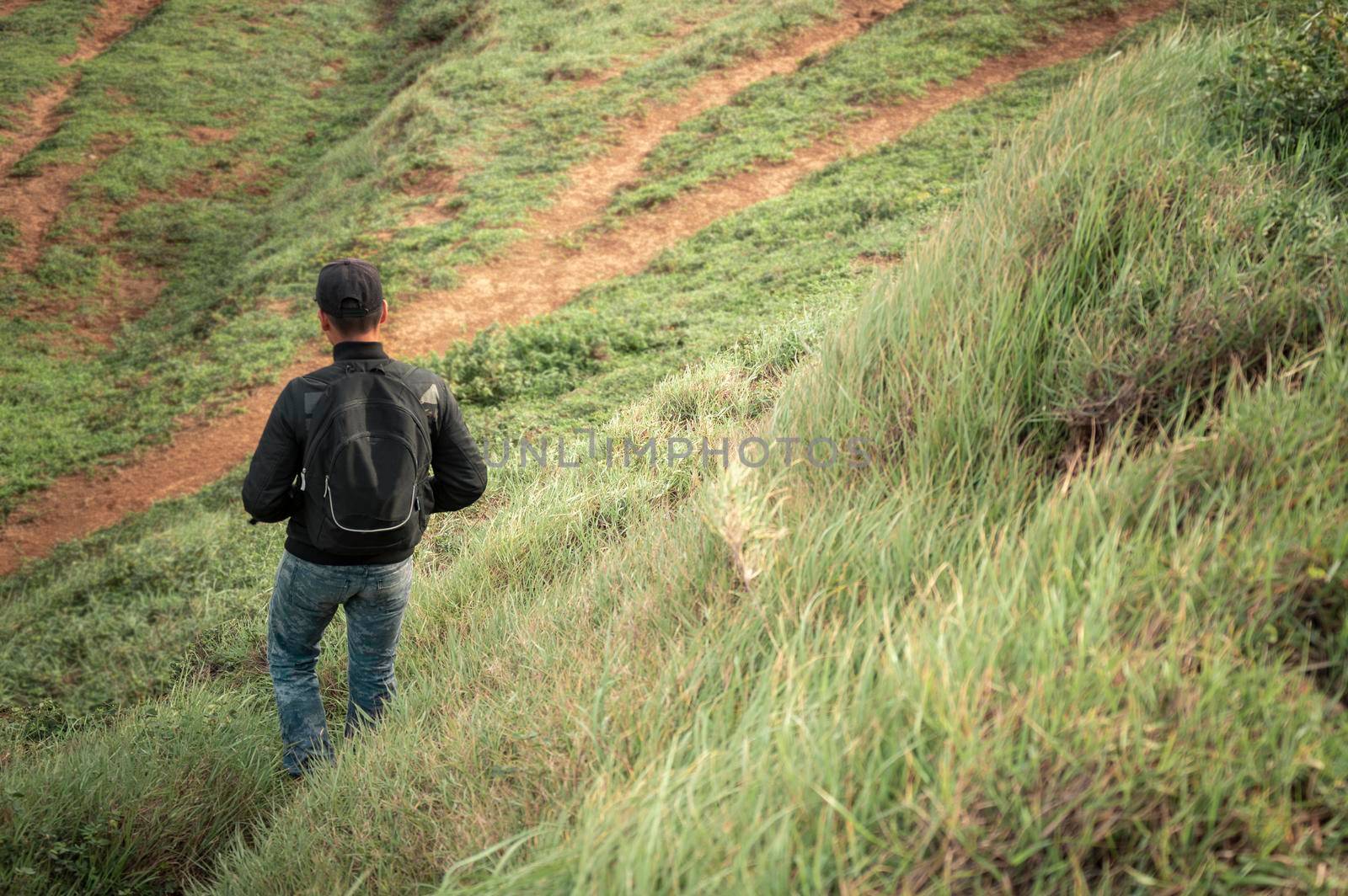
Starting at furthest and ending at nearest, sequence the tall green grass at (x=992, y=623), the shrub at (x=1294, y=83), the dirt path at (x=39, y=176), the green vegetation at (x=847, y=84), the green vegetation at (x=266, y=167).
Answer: the dirt path at (x=39, y=176) < the green vegetation at (x=847, y=84) < the green vegetation at (x=266, y=167) < the shrub at (x=1294, y=83) < the tall green grass at (x=992, y=623)

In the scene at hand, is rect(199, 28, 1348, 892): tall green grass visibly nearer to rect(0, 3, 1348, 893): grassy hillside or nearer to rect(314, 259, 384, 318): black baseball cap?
rect(0, 3, 1348, 893): grassy hillside

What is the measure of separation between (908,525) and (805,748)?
83 centimetres

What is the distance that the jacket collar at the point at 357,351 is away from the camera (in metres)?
3.30

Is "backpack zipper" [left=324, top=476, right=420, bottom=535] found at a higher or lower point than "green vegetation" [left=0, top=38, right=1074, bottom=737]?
higher

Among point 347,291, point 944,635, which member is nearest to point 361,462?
point 347,291

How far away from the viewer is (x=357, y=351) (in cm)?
331

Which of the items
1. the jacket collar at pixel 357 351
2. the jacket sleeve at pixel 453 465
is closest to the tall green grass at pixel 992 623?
the jacket sleeve at pixel 453 465

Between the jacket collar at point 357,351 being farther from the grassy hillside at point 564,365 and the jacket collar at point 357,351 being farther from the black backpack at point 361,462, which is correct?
the grassy hillside at point 564,365

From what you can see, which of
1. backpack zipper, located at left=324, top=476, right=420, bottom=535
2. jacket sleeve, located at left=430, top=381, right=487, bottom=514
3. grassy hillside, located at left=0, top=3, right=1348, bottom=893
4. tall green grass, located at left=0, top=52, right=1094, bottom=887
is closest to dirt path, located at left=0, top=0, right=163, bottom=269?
tall green grass, located at left=0, top=52, right=1094, bottom=887

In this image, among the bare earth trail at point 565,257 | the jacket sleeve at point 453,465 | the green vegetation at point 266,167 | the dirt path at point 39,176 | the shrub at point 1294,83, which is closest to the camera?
the shrub at point 1294,83

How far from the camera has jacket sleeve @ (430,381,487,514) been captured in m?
3.52

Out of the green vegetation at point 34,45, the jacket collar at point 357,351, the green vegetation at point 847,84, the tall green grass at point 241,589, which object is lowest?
the tall green grass at point 241,589

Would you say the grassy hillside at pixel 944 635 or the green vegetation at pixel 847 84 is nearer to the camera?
the grassy hillside at pixel 944 635

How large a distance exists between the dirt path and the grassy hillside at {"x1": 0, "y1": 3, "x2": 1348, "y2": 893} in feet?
49.5
